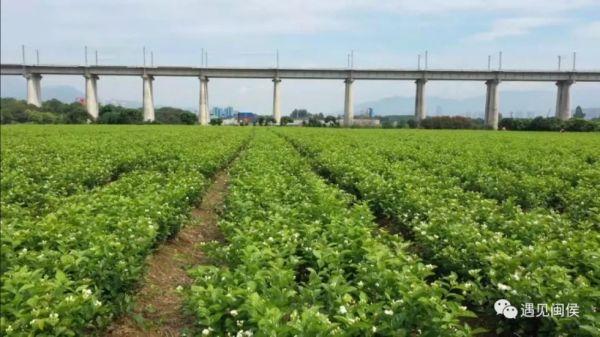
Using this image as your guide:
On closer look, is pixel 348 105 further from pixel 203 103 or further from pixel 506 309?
pixel 506 309

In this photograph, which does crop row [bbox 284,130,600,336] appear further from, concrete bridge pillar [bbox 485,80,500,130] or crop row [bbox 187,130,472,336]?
concrete bridge pillar [bbox 485,80,500,130]

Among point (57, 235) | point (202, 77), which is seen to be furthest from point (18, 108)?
point (57, 235)

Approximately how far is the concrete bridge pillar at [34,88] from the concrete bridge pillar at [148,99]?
20082 millimetres

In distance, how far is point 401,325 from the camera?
3396 mm

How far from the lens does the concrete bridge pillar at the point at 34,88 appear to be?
87.0 m

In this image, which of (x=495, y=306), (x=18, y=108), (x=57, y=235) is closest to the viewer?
(x=495, y=306)

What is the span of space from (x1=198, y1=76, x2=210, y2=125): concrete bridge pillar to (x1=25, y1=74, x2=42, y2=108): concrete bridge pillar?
97.7ft

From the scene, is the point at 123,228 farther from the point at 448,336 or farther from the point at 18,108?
the point at 18,108

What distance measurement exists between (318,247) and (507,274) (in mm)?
1821

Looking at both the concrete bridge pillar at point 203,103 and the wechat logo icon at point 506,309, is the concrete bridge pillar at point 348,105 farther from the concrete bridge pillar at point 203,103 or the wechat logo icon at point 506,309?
the wechat logo icon at point 506,309

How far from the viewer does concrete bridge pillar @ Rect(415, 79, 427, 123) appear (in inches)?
3438

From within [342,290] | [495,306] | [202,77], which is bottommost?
[495,306]

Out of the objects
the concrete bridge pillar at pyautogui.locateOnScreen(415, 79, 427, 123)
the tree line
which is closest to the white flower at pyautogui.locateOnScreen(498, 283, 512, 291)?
the tree line

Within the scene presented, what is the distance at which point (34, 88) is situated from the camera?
3455 inches
